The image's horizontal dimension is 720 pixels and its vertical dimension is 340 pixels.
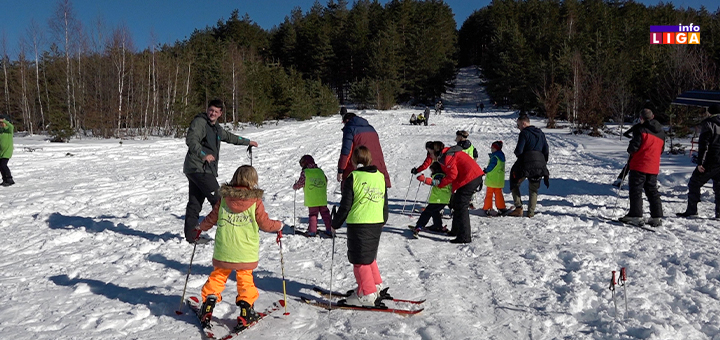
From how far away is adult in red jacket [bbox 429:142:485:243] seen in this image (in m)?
6.50

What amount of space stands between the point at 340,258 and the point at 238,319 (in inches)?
87.8

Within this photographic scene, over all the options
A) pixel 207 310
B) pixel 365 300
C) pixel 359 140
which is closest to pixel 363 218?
pixel 365 300

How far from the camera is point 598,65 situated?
32594mm

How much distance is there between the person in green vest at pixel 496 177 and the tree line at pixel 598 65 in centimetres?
1127

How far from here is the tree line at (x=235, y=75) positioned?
2731 cm

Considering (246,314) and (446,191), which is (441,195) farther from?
(246,314)

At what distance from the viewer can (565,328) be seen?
4.00m

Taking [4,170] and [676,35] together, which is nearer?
[4,170]

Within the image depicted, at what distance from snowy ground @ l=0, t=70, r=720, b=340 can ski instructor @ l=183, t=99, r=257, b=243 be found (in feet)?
2.07

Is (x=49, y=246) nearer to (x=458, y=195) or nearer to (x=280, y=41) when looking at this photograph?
(x=458, y=195)

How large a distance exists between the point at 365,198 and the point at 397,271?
155 cm

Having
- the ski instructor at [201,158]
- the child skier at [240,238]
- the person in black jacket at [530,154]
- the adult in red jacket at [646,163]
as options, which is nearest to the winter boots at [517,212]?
the person in black jacket at [530,154]

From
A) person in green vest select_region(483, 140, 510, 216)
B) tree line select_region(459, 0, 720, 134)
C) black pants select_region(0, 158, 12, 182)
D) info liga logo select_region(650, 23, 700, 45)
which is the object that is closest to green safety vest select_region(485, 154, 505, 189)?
person in green vest select_region(483, 140, 510, 216)

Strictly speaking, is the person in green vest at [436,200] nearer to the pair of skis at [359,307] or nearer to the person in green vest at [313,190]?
the person in green vest at [313,190]
